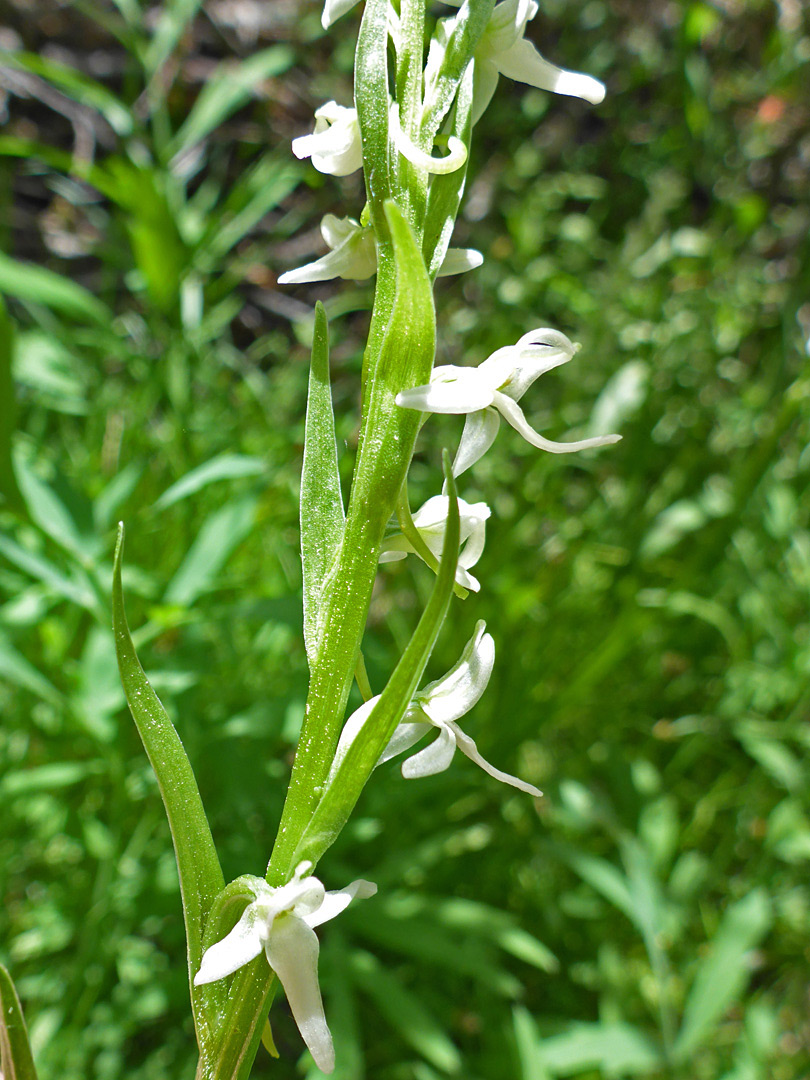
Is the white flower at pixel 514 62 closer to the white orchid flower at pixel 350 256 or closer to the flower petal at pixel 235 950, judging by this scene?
the white orchid flower at pixel 350 256

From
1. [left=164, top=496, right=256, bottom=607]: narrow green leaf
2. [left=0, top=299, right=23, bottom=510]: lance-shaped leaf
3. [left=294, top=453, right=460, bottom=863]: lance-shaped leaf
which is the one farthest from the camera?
[left=164, top=496, right=256, bottom=607]: narrow green leaf

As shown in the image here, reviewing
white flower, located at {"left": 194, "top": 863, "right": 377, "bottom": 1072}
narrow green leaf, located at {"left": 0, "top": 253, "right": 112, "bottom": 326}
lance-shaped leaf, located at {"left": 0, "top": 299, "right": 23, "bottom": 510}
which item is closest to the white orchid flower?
white flower, located at {"left": 194, "top": 863, "right": 377, "bottom": 1072}

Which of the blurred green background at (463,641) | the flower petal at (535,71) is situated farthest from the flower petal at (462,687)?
the blurred green background at (463,641)

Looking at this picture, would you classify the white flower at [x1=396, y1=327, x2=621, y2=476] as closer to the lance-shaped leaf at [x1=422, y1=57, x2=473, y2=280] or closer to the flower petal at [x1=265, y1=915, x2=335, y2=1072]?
the lance-shaped leaf at [x1=422, y1=57, x2=473, y2=280]

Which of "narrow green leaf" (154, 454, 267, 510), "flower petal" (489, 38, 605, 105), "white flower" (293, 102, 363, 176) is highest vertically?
"flower petal" (489, 38, 605, 105)

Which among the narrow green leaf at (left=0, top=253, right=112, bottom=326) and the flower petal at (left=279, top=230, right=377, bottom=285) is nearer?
the flower petal at (left=279, top=230, right=377, bottom=285)

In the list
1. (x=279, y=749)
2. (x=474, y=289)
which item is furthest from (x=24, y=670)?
(x=474, y=289)
